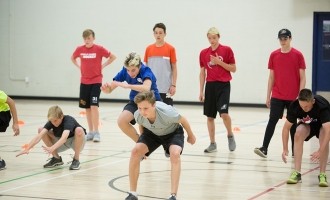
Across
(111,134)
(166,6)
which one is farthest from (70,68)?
(111,134)

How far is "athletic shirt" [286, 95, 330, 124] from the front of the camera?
24.1 ft

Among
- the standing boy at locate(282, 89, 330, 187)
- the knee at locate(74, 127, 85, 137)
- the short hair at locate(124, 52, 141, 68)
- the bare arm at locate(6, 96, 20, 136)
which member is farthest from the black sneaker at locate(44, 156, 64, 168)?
the standing boy at locate(282, 89, 330, 187)

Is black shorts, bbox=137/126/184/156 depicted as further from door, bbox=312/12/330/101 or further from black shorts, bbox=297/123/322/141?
door, bbox=312/12/330/101

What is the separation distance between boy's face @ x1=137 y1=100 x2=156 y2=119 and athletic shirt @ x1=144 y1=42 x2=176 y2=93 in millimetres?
3832

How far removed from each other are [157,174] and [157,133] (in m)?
1.67

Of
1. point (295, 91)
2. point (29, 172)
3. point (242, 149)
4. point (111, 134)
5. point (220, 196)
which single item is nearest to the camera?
point (220, 196)

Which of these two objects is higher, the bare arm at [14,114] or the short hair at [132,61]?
the short hair at [132,61]

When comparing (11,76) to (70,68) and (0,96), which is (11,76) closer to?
(70,68)

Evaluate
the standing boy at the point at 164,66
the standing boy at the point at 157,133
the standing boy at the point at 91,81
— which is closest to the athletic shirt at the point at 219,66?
the standing boy at the point at 164,66

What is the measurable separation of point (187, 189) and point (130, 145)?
3.86 m

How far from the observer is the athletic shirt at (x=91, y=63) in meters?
11.5

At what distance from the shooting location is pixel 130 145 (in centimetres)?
1091

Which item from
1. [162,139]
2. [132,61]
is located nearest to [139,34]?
[132,61]

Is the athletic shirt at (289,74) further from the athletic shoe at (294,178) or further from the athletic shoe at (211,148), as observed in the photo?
the athletic shoe at (294,178)
